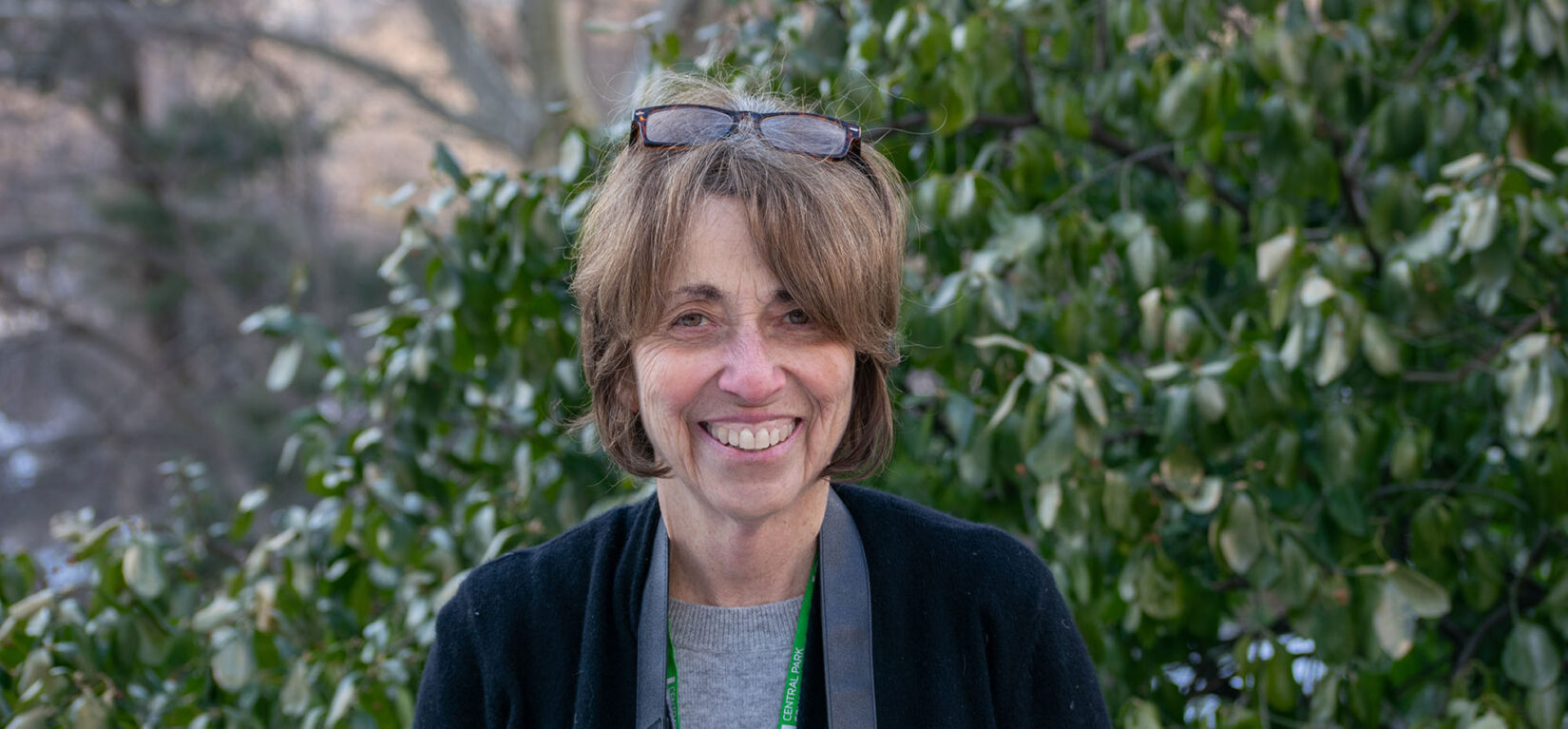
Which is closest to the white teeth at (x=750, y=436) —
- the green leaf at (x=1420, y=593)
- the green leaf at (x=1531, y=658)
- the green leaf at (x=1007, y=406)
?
the green leaf at (x=1007, y=406)

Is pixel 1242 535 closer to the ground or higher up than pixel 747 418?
closer to the ground

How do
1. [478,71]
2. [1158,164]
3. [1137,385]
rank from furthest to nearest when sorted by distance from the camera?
[478,71], [1158,164], [1137,385]

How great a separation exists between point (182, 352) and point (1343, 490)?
9.07 metres

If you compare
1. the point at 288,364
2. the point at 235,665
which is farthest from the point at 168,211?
the point at 235,665

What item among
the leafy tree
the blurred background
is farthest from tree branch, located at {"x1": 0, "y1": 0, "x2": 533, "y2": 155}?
the leafy tree

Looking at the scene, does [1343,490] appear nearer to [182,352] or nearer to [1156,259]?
[1156,259]

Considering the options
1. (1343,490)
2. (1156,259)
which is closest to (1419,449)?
(1343,490)

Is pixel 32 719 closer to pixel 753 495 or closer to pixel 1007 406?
pixel 753 495

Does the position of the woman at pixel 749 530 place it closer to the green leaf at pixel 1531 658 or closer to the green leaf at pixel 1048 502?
the green leaf at pixel 1048 502

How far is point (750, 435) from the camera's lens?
1.35 metres

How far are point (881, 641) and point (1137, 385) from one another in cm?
89

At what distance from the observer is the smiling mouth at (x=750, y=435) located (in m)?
1.35

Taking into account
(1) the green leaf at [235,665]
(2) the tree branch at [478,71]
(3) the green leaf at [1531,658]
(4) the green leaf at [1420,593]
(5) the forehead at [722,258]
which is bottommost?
(3) the green leaf at [1531,658]

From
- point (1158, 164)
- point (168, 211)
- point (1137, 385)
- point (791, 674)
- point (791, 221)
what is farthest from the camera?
point (168, 211)
